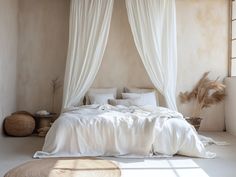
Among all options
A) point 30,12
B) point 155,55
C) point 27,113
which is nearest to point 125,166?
point 155,55

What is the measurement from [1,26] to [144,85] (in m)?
2.90

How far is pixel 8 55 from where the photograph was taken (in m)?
5.91

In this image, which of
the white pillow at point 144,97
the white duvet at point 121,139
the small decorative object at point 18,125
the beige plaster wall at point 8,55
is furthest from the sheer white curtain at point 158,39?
the small decorative object at point 18,125

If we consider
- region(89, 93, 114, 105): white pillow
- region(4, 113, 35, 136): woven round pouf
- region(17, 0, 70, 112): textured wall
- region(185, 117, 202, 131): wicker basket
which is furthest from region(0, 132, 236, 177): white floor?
region(17, 0, 70, 112): textured wall

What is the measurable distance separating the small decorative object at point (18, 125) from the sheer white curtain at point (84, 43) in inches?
28.9

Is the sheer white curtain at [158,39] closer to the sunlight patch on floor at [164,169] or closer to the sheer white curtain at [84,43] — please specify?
the sheer white curtain at [84,43]

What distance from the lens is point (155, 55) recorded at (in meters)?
5.85

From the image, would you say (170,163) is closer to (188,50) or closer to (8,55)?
(188,50)

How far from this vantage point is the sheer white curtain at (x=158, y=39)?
584 cm

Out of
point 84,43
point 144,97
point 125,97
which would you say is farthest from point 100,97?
point 84,43

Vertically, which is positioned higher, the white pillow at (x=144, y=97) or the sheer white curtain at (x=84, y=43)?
the sheer white curtain at (x=84, y=43)

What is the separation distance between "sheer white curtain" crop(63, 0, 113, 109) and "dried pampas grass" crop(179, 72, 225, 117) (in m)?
1.98

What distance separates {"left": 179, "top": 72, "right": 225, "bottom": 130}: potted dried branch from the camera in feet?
20.7

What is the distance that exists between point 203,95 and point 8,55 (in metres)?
3.84
